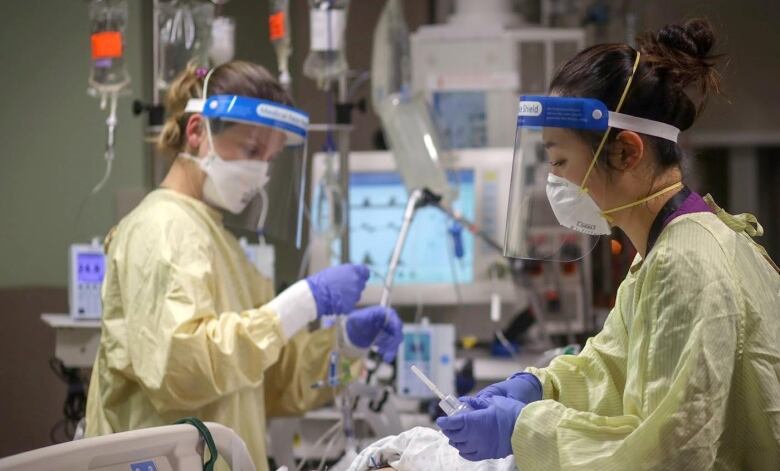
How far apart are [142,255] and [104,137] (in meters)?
1.72

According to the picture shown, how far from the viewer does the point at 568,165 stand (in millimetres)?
1807

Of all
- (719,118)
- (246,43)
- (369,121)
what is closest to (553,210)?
(246,43)

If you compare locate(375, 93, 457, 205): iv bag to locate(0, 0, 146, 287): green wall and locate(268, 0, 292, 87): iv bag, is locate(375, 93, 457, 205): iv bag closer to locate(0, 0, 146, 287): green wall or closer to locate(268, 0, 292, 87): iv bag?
locate(268, 0, 292, 87): iv bag

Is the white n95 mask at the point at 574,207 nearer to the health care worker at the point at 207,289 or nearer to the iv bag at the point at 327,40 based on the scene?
the health care worker at the point at 207,289

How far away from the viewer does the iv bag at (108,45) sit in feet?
10.9

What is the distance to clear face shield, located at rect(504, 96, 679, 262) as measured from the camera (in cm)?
174

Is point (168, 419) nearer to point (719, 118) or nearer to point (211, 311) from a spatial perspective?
point (211, 311)

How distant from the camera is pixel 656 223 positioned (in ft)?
5.57

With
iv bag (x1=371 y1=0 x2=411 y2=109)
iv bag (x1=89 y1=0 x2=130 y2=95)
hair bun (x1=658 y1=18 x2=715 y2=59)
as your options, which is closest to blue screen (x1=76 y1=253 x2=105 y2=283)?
iv bag (x1=89 y1=0 x2=130 y2=95)

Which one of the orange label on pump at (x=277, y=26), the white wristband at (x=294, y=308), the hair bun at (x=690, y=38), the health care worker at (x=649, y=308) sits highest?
the orange label on pump at (x=277, y=26)

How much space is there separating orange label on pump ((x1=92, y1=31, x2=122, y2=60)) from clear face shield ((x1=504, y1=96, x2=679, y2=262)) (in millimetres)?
1761

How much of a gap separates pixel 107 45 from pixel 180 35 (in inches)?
9.8

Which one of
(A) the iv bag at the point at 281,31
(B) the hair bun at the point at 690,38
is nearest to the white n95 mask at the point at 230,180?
(A) the iv bag at the point at 281,31

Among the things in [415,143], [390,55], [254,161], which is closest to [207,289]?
[254,161]
